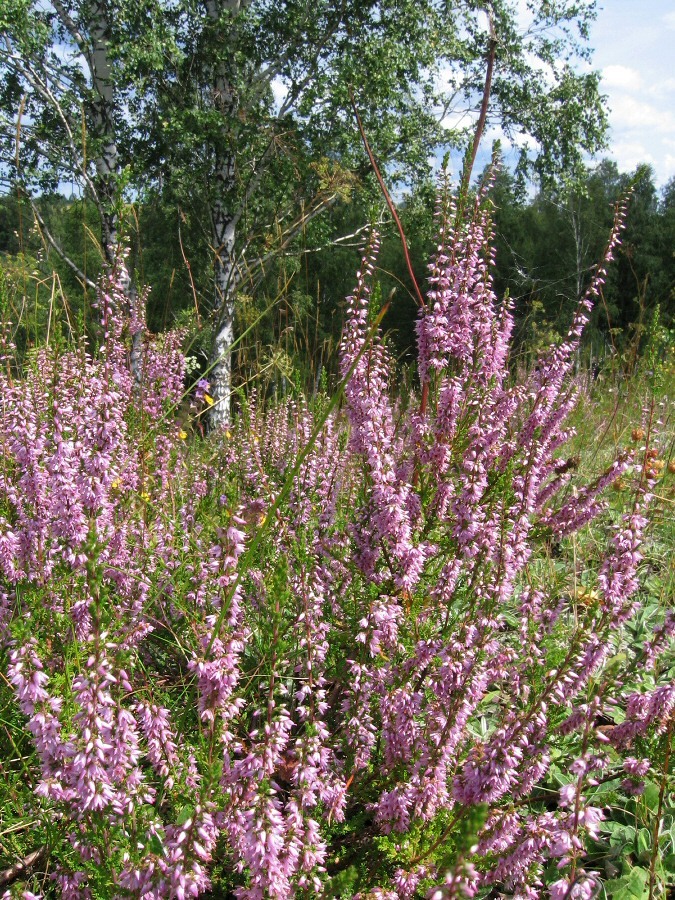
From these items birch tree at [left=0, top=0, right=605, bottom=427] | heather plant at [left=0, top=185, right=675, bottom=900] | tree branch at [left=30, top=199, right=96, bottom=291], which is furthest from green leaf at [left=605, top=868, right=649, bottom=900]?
birch tree at [left=0, top=0, right=605, bottom=427]

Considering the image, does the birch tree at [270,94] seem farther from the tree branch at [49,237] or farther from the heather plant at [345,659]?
the heather plant at [345,659]

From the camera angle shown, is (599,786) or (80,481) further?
(599,786)

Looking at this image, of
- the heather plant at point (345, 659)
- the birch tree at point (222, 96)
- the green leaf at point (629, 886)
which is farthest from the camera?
the birch tree at point (222, 96)

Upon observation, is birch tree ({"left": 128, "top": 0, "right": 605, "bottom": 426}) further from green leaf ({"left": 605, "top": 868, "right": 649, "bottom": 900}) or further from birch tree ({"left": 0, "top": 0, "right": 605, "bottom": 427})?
green leaf ({"left": 605, "top": 868, "right": 649, "bottom": 900})

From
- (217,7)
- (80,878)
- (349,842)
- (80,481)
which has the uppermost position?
(217,7)

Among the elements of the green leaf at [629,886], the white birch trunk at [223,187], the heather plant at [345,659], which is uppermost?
the white birch trunk at [223,187]

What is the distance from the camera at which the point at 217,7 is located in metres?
15.4

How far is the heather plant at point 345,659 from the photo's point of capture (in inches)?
67.4

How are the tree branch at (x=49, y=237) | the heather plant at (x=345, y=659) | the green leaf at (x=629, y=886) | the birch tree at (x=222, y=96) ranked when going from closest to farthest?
the heather plant at (x=345, y=659), the green leaf at (x=629, y=886), the tree branch at (x=49, y=237), the birch tree at (x=222, y=96)

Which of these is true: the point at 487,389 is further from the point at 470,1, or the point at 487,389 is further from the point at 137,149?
the point at 470,1

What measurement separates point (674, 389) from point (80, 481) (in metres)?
7.27

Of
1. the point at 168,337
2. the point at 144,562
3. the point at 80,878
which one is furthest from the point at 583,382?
the point at 80,878

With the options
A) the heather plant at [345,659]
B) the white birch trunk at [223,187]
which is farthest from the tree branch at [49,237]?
the white birch trunk at [223,187]

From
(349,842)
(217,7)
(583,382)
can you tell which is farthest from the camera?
(217,7)
